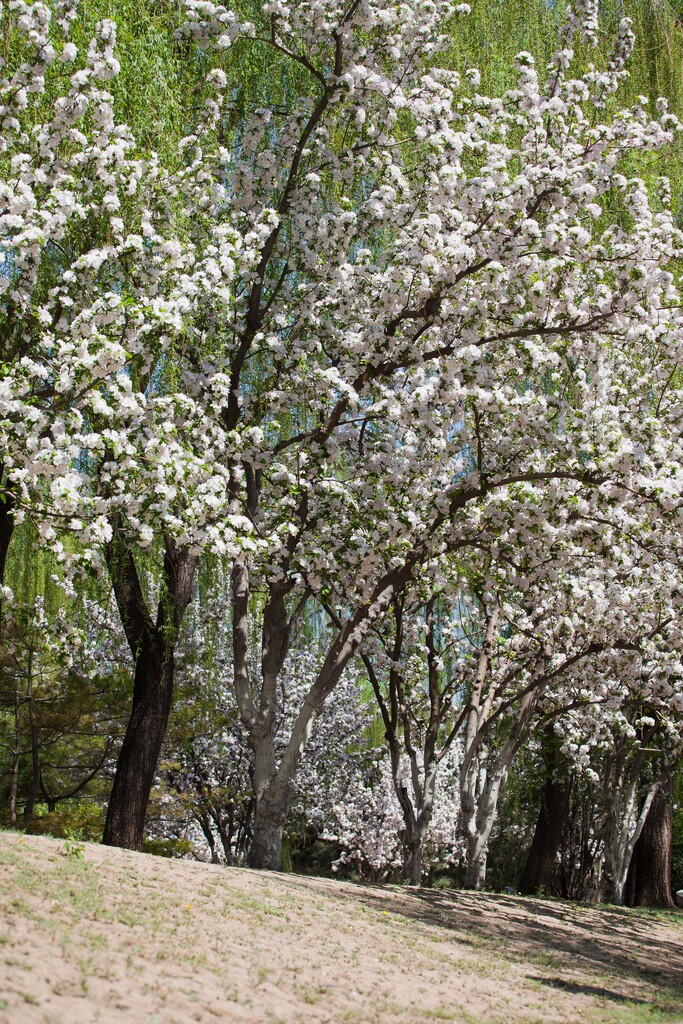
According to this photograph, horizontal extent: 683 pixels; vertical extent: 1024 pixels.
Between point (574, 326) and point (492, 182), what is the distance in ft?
4.30

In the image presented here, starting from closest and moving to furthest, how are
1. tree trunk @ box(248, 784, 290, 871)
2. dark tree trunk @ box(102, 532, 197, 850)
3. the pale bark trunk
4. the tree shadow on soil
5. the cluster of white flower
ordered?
1. the cluster of white flower
2. the tree shadow on soil
3. dark tree trunk @ box(102, 532, 197, 850)
4. tree trunk @ box(248, 784, 290, 871)
5. the pale bark trunk

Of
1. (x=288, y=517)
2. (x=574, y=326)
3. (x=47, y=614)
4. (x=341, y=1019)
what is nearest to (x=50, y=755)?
(x=47, y=614)

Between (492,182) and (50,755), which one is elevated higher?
(492,182)

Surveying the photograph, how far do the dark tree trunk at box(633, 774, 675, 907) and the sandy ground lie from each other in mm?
7385

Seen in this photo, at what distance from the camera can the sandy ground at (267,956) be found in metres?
4.48

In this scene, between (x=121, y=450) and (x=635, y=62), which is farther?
(x=635, y=62)

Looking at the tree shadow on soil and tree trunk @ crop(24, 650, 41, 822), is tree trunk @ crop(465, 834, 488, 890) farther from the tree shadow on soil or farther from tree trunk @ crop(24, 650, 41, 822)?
tree trunk @ crop(24, 650, 41, 822)

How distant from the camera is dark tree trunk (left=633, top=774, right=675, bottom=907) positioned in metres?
17.4

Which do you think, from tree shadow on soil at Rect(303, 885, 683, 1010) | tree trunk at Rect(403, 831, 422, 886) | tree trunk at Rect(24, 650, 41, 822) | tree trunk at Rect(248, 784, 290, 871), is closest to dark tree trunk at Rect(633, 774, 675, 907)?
tree shadow on soil at Rect(303, 885, 683, 1010)

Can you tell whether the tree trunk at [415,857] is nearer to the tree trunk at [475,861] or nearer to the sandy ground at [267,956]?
the tree trunk at [475,861]

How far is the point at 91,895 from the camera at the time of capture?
5992 mm

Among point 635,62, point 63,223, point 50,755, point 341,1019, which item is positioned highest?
point 635,62

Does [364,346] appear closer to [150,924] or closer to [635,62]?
[150,924]

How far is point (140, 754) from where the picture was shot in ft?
30.5
